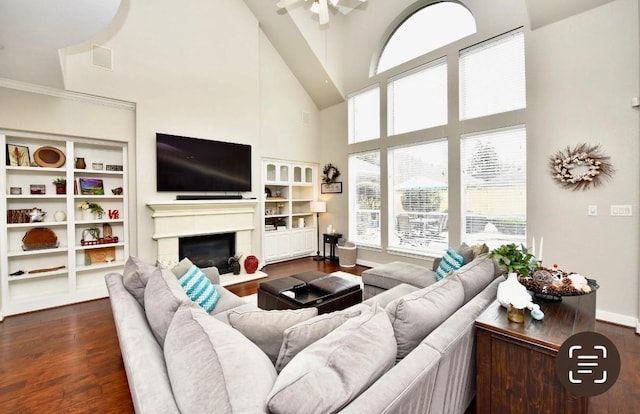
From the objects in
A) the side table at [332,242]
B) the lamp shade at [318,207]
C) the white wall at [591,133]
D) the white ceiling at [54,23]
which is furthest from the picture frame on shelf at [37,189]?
the white wall at [591,133]

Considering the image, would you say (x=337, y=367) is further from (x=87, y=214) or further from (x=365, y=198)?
(x=365, y=198)

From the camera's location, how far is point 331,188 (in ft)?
20.9

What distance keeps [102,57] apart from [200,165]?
193 cm

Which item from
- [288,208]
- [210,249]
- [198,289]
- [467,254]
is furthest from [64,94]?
[467,254]

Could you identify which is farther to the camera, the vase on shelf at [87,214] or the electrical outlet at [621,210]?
Result: the vase on shelf at [87,214]

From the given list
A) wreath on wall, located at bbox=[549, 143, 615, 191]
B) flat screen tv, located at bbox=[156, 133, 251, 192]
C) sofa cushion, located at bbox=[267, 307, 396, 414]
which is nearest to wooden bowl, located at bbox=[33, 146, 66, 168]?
flat screen tv, located at bbox=[156, 133, 251, 192]

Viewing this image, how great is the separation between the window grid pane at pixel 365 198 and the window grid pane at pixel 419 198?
0.35 meters

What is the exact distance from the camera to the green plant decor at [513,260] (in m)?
1.62

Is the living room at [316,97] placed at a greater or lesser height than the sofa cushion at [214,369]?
greater

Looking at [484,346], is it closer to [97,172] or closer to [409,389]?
[409,389]

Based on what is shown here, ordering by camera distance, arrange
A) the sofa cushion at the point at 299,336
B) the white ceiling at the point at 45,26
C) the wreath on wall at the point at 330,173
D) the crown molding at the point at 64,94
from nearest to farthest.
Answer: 1. the sofa cushion at the point at 299,336
2. the white ceiling at the point at 45,26
3. the crown molding at the point at 64,94
4. the wreath on wall at the point at 330,173

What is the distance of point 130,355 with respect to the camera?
121 centimetres

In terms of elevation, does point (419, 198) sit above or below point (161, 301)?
above

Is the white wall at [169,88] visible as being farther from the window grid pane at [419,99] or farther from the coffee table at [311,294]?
the coffee table at [311,294]
